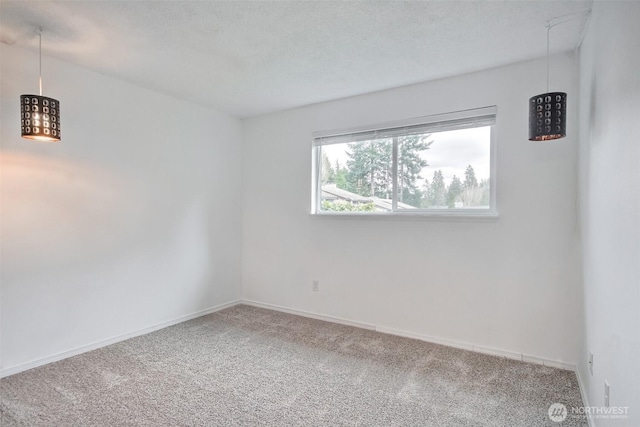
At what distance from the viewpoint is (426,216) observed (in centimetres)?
306

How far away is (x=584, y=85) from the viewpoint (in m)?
2.21

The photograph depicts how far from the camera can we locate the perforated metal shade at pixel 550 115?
2.05 meters

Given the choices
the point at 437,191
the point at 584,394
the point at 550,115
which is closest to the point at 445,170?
the point at 437,191

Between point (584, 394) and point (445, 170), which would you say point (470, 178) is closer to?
point (445, 170)

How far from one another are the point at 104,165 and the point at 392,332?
3070mm

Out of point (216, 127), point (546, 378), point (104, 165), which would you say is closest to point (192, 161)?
point (216, 127)

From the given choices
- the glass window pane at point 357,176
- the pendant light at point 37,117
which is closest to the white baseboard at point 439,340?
the glass window pane at point 357,176

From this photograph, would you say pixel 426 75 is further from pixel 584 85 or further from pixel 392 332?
pixel 392 332

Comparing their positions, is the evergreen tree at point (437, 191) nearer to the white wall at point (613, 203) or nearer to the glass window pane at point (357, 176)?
the glass window pane at point (357, 176)

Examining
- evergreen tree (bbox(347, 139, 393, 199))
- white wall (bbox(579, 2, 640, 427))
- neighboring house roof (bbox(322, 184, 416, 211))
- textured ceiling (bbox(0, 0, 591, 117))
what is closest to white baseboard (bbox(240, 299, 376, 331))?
neighboring house roof (bbox(322, 184, 416, 211))

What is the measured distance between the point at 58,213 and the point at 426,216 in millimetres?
3079

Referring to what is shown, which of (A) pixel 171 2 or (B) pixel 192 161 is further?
(B) pixel 192 161

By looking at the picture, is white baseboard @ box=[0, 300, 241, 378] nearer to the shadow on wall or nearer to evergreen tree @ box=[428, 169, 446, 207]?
the shadow on wall

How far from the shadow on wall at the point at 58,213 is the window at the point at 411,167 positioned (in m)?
1.99
